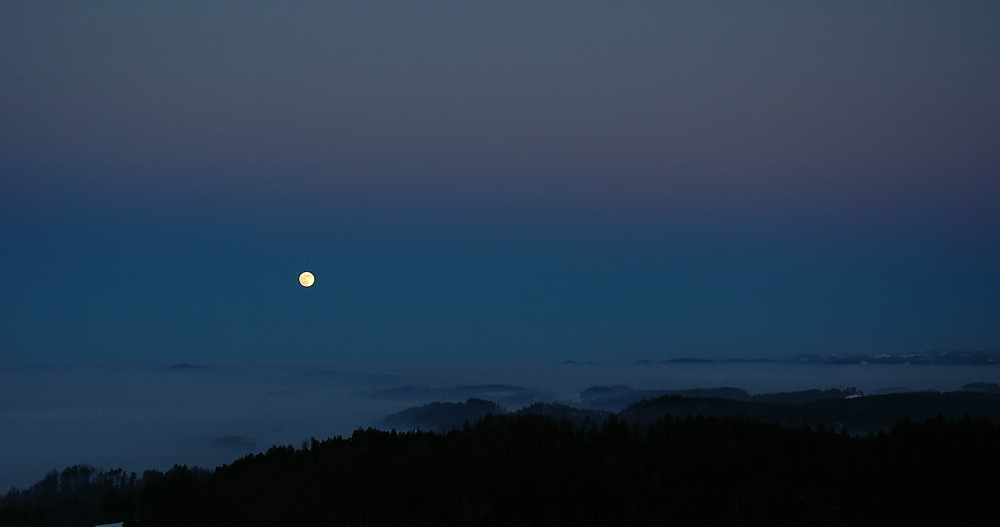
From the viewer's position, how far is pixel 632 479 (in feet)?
46.5

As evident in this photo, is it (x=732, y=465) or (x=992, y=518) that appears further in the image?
(x=732, y=465)

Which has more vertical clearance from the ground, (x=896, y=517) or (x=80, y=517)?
(x=896, y=517)

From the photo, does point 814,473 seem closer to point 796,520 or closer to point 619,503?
point 796,520

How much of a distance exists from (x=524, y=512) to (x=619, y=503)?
1.45 meters

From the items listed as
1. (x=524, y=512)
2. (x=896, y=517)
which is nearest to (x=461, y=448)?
(x=524, y=512)

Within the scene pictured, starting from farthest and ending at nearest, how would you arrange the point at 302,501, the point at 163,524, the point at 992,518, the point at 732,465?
the point at 163,524 → the point at 302,501 → the point at 732,465 → the point at 992,518

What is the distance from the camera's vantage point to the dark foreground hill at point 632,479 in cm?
1274

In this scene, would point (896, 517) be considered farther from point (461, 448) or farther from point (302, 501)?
point (302, 501)

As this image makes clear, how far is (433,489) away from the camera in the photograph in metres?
14.8

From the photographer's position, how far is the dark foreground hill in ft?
41.8

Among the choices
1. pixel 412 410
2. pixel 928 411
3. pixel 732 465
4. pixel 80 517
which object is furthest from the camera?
pixel 412 410

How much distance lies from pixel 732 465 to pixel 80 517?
30.3 meters

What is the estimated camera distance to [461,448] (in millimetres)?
16953

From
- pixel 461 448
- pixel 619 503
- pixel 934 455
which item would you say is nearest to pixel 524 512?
pixel 619 503
